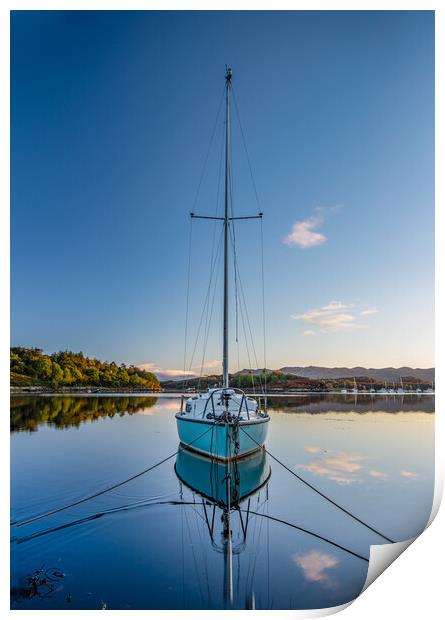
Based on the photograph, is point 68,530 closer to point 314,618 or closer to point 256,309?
point 314,618

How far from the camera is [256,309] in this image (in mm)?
14273

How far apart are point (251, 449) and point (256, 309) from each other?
21.7 feet

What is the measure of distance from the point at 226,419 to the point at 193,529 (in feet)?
7.99

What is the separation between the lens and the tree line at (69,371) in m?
44.2

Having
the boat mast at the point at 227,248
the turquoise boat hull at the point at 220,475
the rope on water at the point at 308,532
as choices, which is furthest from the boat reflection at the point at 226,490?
the boat mast at the point at 227,248

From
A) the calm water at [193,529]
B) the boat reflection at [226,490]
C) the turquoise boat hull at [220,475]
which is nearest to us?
the calm water at [193,529]

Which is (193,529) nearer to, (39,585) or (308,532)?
(308,532)

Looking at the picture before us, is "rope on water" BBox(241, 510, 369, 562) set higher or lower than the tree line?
higher

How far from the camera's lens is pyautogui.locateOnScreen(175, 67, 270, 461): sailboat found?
7289 mm

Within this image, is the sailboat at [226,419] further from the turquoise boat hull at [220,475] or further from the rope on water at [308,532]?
the rope on water at [308,532]

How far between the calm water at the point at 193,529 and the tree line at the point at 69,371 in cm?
3789

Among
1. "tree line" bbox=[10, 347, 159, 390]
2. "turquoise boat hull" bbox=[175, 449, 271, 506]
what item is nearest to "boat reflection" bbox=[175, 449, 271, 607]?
"turquoise boat hull" bbox=[175, 449, 271, 506]

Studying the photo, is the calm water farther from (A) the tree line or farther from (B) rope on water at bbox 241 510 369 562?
(A) the tree line
